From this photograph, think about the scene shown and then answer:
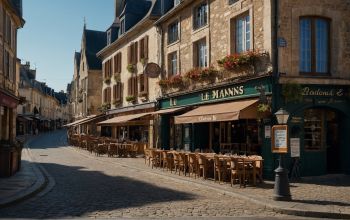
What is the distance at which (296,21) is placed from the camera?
14.7m

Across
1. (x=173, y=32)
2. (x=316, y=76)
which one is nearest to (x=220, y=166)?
(x=316, y=76)

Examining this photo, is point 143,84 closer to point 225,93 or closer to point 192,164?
point 225,93

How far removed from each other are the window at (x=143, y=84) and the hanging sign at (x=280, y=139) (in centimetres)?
1591

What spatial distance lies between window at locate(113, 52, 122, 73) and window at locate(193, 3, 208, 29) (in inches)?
512

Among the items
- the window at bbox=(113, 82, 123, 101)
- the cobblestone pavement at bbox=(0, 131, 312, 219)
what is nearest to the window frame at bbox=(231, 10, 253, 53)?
the cobblestone pavement at bbox=(0, 131, 312, 219)

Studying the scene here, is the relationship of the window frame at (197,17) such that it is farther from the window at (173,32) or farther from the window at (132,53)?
the window at (132,53)

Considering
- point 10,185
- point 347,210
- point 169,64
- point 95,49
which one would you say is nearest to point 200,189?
point 347,210

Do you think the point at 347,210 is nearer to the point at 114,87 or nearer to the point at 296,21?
the point at 296,21

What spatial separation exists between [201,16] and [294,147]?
8.47 metres

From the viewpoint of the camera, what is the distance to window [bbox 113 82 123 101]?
1292 inches

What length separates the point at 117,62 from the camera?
33656 mm

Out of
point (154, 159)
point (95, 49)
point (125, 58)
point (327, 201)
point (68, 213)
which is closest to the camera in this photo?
point (68, 213)

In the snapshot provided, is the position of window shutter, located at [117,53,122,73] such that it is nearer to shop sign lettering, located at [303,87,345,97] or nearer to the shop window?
the shop window

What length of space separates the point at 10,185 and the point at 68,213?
4252mm
